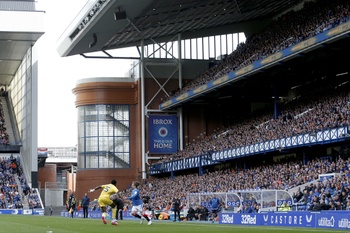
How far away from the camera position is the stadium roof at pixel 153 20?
6412 centimetres

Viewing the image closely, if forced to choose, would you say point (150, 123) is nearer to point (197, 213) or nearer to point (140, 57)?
point (140, 57)

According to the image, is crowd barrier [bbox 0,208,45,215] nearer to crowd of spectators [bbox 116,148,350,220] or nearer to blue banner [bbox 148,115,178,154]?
crowd of spectators [bbox 116,148,350,220]

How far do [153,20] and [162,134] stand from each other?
40.1 ft

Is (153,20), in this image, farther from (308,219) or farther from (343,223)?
(343,223)

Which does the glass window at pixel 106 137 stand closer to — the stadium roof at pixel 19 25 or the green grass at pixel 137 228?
the stadium roof at pixel 19 25

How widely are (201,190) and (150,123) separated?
60.7 ft

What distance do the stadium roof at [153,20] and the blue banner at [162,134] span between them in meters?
7.82

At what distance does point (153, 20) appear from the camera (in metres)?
68.8

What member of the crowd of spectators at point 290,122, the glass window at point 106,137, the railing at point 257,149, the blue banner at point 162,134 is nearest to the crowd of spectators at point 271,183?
the railing at point 257,149

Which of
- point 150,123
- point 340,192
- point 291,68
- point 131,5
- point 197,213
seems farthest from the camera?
Answer: point 150,123

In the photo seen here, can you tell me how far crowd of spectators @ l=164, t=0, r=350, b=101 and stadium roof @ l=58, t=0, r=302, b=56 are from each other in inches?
121

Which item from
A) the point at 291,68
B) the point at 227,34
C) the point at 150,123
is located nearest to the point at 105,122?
the point at 150,123

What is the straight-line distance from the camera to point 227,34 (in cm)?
7719

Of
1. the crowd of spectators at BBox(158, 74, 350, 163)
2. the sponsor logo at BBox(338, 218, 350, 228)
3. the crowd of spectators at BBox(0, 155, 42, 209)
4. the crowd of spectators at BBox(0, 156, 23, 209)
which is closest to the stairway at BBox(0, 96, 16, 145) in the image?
the crowd of spectators at BBox(0, 155, 42, 209)
